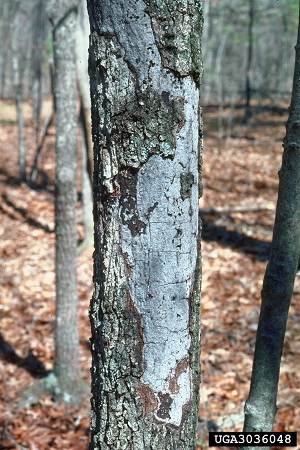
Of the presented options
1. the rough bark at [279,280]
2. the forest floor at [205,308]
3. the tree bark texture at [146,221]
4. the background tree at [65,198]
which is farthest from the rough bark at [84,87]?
the tree bark texture at [146,221]

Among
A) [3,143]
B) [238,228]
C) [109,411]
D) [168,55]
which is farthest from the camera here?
[3,143]

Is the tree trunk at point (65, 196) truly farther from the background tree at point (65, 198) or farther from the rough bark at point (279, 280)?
the rough bark at point (279, 280)

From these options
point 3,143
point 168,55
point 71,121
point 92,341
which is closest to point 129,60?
point 168,55

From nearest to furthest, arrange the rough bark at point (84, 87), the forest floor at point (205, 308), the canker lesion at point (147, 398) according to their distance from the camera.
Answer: the canker lesion at point (147, 398)
the forest floor at point (205, 308)
the rough bark at point (84, 87)

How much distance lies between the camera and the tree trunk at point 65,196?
158 inches

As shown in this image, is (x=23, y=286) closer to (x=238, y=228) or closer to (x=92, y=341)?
(x=238, y=228)

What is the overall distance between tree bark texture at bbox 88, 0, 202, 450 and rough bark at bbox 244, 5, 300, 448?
59 cm

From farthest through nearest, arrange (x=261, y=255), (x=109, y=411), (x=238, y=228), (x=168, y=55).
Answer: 1. (x=238, y=228)
2. (x=261, y=255)
3. (x=109, y=411)
4. (x=168, y=55)

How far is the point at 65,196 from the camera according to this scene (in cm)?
425

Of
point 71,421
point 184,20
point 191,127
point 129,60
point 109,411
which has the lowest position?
point 71,421

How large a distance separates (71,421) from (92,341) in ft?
9.84

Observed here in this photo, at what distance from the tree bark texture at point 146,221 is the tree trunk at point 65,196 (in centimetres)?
275

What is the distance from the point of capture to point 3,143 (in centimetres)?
1861

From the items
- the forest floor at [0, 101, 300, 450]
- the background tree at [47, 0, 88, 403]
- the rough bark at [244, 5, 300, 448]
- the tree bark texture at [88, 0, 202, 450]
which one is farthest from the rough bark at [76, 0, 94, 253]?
the tree bark texture at [88, 0, 202, 450]
